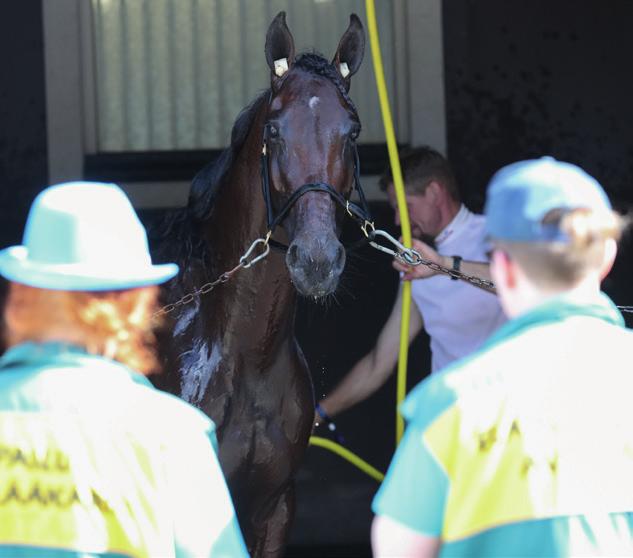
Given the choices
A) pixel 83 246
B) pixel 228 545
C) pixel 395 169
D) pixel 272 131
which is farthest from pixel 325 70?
pixel 228 545

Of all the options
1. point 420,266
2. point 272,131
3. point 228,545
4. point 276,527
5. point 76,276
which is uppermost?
point 272,131

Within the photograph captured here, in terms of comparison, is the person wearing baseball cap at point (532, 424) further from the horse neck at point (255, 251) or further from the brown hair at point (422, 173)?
the brown hair at point (422, 173)

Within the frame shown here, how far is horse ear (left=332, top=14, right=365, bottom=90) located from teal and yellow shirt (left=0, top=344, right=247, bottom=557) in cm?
217

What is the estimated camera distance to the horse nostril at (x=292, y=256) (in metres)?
3.27

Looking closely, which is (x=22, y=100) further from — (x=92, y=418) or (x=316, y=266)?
(x=92, y=418)

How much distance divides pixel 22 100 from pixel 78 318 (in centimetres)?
406

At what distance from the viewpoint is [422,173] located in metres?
4.61

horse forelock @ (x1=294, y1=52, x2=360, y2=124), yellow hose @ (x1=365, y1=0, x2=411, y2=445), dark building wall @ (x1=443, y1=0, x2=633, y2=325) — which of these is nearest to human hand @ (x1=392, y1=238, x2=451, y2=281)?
yellow hose @ (x1=365, y1=0, x2=411, y2=445)

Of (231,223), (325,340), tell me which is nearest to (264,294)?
(231,223)

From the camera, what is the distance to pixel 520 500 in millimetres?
1753

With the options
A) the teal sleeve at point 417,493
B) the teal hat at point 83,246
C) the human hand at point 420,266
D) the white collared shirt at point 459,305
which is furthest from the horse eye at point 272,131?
the teal sleeve at point 417,493

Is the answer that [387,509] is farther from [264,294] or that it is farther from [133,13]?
[133,13]

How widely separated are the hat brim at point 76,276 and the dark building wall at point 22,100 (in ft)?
12.8

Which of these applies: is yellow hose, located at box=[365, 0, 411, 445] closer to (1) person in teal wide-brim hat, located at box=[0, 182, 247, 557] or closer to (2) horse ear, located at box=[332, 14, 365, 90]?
(2) horse ear, located at box=[332, 14, 365, 90]
